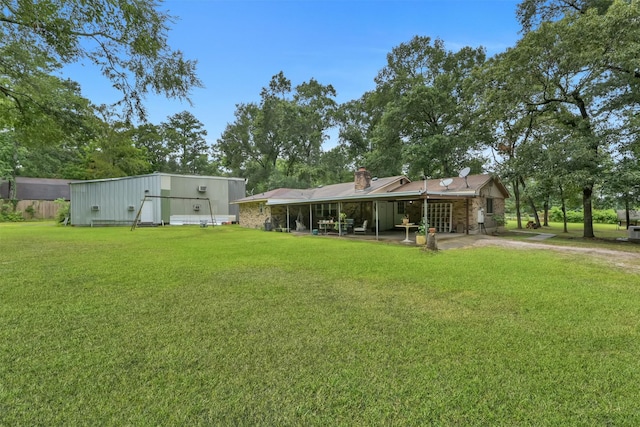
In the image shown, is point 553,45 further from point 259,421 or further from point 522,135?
point 259,421

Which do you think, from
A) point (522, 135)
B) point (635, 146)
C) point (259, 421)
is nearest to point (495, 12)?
point (635, 146)

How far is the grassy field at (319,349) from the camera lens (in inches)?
78.9

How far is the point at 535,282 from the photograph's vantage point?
5.30 metres

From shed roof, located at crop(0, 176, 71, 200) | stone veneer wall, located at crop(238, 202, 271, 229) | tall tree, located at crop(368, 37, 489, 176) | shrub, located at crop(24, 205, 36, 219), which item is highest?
tall tree, located at crop(368, 37, 489, 176)

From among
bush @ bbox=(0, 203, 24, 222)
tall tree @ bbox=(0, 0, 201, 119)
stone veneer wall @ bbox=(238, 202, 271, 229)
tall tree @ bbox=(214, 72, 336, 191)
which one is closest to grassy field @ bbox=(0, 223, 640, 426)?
tall tree @ bbox=(0, 0, 201, 119)

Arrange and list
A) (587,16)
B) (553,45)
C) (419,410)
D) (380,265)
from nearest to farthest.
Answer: (419,410) < (380,265) < (587,16) < (553,45)

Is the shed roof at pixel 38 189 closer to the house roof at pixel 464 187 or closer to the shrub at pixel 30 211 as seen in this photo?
the shrub at pixel 30 211

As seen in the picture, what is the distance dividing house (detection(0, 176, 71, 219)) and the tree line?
2495mm

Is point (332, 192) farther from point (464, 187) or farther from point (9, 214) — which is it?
point (9, 214)

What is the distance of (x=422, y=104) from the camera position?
2041cm

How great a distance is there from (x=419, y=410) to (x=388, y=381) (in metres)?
0.34

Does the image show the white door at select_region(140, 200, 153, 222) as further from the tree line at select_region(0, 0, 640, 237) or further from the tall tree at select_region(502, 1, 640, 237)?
the tall tree at select_region(502, 1, 640, 237)

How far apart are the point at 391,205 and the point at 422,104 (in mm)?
8117

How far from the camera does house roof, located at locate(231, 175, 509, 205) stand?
12055 mm
